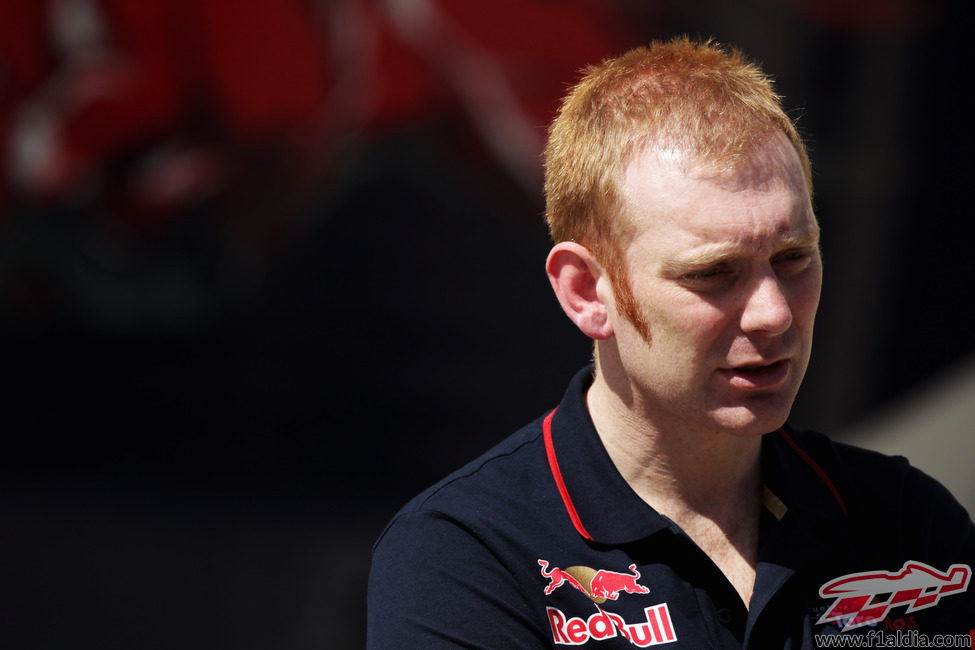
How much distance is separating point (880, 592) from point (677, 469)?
34 centimetres

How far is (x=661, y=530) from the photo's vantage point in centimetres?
168

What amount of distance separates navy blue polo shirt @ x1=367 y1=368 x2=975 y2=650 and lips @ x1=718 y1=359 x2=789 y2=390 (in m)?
0.24

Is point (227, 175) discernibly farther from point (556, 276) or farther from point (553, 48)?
point (556, 276)

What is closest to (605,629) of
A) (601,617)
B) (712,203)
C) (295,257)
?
(601,617)

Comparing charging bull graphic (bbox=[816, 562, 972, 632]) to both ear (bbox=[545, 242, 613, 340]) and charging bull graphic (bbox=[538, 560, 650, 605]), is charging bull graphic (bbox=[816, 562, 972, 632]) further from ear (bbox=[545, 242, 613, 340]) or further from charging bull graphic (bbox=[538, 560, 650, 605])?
ear (bbox=[545, 242, 613, 340])

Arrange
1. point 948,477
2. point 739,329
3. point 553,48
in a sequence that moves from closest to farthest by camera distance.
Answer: point 739,329
point 948,477
point 553,48

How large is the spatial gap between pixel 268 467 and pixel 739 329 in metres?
3.69

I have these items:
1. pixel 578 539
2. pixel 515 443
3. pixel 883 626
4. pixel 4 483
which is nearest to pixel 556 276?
pixel 515 443

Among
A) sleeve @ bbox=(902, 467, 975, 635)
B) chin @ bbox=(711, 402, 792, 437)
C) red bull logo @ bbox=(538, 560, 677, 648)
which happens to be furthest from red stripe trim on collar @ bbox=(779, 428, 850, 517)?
red bull logo @ bbox=(538, 560, 677, 648)

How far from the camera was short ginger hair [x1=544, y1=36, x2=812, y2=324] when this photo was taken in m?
1.61

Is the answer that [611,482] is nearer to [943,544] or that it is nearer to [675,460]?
[675,460]

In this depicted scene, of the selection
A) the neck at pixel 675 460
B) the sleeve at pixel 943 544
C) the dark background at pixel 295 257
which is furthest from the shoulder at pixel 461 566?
the dark background at pixel 295 257

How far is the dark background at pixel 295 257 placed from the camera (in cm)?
491

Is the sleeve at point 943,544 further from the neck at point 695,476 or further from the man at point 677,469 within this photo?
the neck at point 695,476
